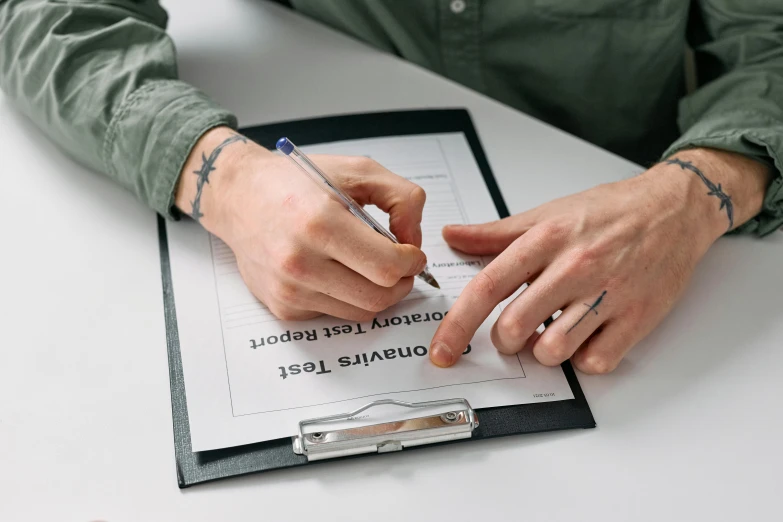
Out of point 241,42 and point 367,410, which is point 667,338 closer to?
point 367,410

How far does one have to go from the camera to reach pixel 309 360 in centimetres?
72

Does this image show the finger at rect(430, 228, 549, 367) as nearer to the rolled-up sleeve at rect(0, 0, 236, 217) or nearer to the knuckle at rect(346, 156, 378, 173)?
the knuckle at rect(346, 156, 378, 173)

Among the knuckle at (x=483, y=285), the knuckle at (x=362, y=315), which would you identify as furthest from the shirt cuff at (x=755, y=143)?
the knuckle at (x=362, y=315)

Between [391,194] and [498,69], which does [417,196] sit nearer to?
[391,194]

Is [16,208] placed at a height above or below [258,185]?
below

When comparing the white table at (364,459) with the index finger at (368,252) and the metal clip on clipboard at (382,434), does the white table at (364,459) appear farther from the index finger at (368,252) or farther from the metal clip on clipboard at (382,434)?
the index finger at (368,252)

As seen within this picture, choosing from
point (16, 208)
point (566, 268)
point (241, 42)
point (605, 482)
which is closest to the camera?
point (605, 482)

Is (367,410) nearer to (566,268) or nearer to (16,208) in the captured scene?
(566,268)

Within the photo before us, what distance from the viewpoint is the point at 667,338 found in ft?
2.52

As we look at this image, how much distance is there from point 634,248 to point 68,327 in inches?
23.9

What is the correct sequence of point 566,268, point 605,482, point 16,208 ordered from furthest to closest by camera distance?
point 16,208
point 566,268
point 605,482

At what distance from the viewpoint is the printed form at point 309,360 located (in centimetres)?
68

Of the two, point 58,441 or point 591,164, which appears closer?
point 58,441

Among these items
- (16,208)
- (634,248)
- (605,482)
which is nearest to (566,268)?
(634,248)
